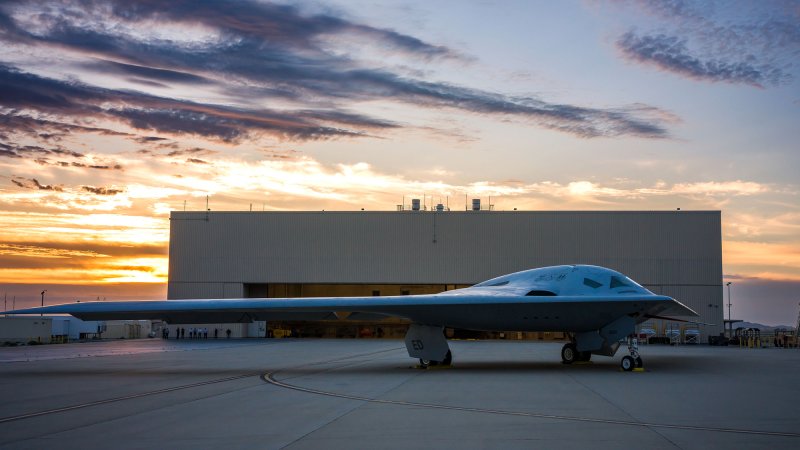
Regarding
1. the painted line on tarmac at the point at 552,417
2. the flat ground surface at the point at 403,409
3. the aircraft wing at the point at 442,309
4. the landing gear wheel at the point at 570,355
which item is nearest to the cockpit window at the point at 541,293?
the aircraft wing at the point at 442,309

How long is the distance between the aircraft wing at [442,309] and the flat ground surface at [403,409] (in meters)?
1.81

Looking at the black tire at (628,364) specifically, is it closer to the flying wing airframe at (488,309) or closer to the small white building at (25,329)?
the flying wing airframe at (488,309)

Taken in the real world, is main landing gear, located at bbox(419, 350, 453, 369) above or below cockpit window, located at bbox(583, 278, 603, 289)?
below

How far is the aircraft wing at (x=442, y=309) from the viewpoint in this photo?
72.2 feet

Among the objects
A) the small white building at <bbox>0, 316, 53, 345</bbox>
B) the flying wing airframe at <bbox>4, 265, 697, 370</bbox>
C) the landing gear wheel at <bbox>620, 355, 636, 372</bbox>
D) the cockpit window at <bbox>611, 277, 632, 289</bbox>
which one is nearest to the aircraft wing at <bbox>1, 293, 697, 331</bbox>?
the flying wing airframe at <bbox>4, 265, 697, 370</bbox>

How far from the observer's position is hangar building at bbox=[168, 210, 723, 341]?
58844 mm

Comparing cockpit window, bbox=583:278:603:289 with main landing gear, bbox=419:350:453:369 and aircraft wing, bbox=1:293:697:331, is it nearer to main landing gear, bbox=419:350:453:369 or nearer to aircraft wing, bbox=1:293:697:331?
aircraft wing, bbox=1:293:697:331

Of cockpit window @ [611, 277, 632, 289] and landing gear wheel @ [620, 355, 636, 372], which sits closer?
landing gear wheel @ [620, 355, 636, 372]

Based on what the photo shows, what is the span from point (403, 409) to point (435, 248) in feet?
158

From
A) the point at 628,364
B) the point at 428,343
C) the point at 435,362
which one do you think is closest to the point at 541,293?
the point at 628,364

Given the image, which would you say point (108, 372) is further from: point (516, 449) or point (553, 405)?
point (516, 449)

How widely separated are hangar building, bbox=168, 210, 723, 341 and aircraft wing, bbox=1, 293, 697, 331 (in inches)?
1436

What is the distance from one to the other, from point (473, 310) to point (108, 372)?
37.1 feet

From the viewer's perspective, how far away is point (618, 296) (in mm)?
21766
